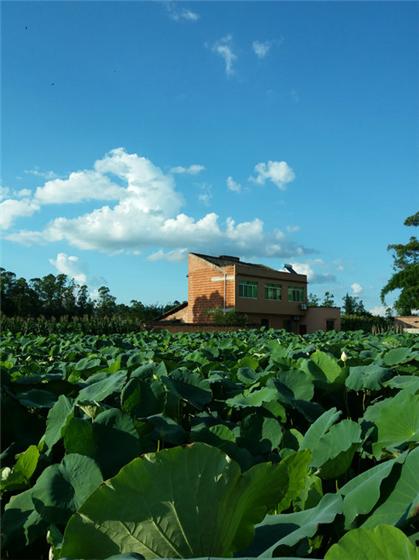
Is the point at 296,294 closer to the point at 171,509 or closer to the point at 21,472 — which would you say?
the point at 21,472

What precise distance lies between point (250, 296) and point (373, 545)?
39659 mm

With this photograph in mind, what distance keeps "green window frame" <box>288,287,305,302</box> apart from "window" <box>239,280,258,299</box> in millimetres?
4658

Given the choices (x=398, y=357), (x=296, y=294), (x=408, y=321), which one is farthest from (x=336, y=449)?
→ (x=408, y=321)

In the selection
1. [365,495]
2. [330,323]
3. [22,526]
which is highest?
[330,323]

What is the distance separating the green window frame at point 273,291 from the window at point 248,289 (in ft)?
4.66

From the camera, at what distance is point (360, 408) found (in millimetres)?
2064

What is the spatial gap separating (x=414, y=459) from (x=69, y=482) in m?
0.56

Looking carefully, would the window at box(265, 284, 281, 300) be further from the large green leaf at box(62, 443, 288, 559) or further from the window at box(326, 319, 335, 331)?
the large green leaf at box(62, 443, 288, 559)

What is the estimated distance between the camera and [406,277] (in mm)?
38000

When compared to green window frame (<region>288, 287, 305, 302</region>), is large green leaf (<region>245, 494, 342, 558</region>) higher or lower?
lower

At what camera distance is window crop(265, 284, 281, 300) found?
4161 cm

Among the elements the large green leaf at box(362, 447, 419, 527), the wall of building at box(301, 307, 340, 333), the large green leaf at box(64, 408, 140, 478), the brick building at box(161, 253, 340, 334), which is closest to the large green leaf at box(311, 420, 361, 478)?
the large green leaf at box(362, 447, 419, 527)

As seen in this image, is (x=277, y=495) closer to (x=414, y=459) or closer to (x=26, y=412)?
(x=414, y=459)

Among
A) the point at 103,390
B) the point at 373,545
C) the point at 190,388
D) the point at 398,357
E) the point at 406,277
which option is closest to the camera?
the point at 373,545
